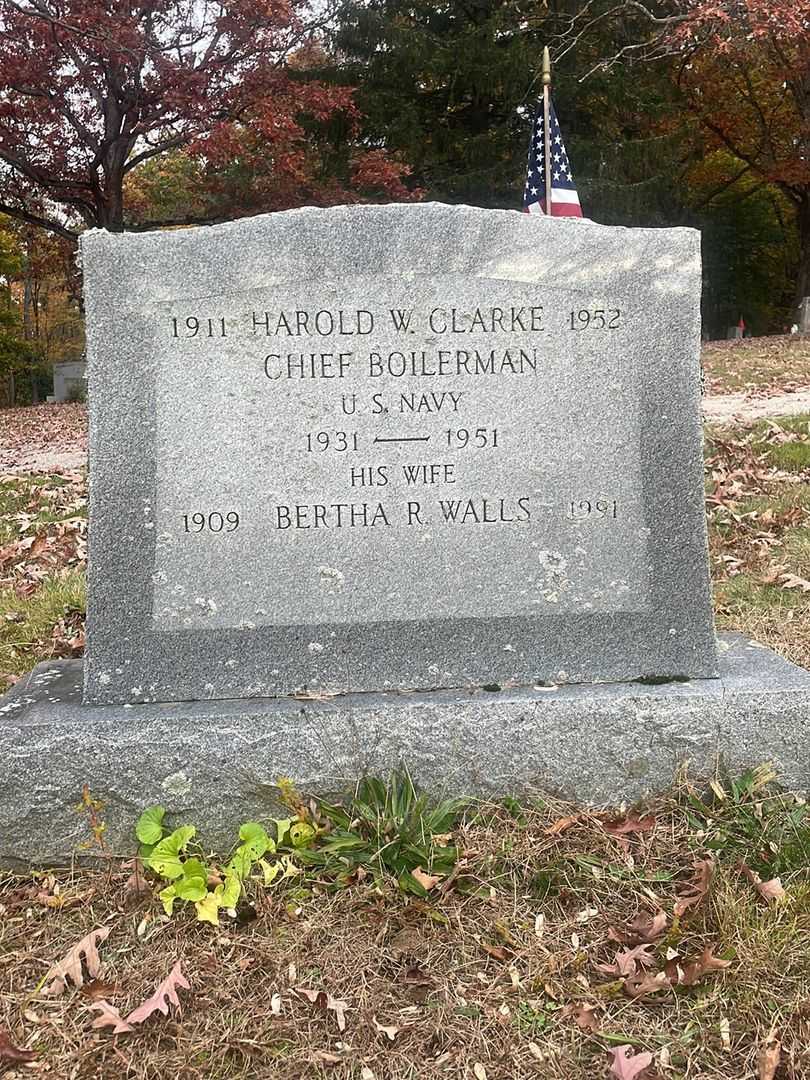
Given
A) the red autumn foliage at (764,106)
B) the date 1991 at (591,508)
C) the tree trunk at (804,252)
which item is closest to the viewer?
the date 1991 at (591,508)

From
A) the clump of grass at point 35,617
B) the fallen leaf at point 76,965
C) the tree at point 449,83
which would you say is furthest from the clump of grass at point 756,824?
the tree at point 449,83

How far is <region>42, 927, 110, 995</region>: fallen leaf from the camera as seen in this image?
230 centimetres

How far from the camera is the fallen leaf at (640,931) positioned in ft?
7.84

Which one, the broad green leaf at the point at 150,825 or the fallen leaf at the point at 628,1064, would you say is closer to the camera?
the fallen leaf at the point at 628,1064

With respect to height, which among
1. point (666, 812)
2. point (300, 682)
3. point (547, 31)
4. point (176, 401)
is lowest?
point (666, 812)

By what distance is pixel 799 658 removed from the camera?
3697mm

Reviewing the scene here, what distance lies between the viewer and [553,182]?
30.9ft

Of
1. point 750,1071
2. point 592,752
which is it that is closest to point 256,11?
point 592,752

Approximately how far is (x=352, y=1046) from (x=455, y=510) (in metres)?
1.53

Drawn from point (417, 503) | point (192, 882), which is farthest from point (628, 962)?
point (417, 503)

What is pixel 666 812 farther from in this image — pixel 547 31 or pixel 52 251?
pixel 547 31

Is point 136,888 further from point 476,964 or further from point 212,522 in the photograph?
point 212,522

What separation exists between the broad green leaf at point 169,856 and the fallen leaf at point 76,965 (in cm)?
22

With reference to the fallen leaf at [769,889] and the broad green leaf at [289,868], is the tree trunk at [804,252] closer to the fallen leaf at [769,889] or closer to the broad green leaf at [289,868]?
the fallen leaf at [769,889]
